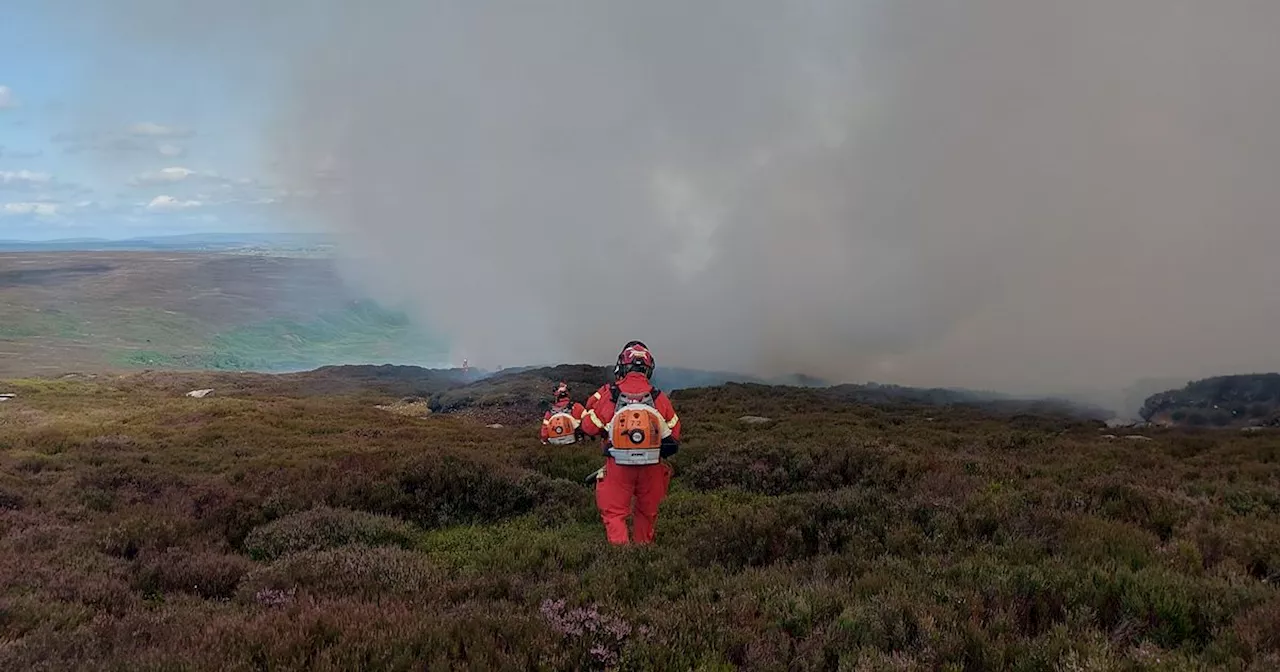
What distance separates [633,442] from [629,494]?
0.79 metres

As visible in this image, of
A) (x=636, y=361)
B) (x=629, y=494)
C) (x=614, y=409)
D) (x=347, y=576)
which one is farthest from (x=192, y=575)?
(x=636, y=361)

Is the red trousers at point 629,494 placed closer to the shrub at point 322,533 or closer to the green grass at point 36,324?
the shrub at point 322,533

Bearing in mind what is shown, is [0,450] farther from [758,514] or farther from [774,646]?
[774,646]

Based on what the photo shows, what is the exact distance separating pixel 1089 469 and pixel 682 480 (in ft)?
28.4

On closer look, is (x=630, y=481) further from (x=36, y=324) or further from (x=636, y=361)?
(x=36, y=324)

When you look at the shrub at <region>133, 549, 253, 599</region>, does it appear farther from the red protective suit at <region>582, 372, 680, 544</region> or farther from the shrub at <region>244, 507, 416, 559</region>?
the red protective suit at <region>582, 372, 680, 544</region>

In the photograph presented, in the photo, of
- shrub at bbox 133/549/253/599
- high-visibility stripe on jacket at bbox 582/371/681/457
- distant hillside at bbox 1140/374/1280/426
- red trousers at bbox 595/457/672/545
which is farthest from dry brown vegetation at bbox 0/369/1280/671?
distant hillside at bbox 1140/374/1280/426

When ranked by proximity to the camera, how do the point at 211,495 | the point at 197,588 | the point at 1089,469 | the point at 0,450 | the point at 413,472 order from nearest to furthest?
1. the point at 197,588
2. the point at 211,495
3. the point at 413,472
4. the point at 1089,469
5. the point at 0,450

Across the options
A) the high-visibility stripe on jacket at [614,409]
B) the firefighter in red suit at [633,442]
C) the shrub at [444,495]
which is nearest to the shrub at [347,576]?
the firefighter in red suit at [633,442]

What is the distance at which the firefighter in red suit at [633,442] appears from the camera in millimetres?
9242

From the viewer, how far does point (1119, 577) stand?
19.1 ft

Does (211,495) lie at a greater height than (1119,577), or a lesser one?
lesser

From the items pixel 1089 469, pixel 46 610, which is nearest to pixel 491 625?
pixel 46 610

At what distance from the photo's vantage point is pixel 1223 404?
31.2 meters
